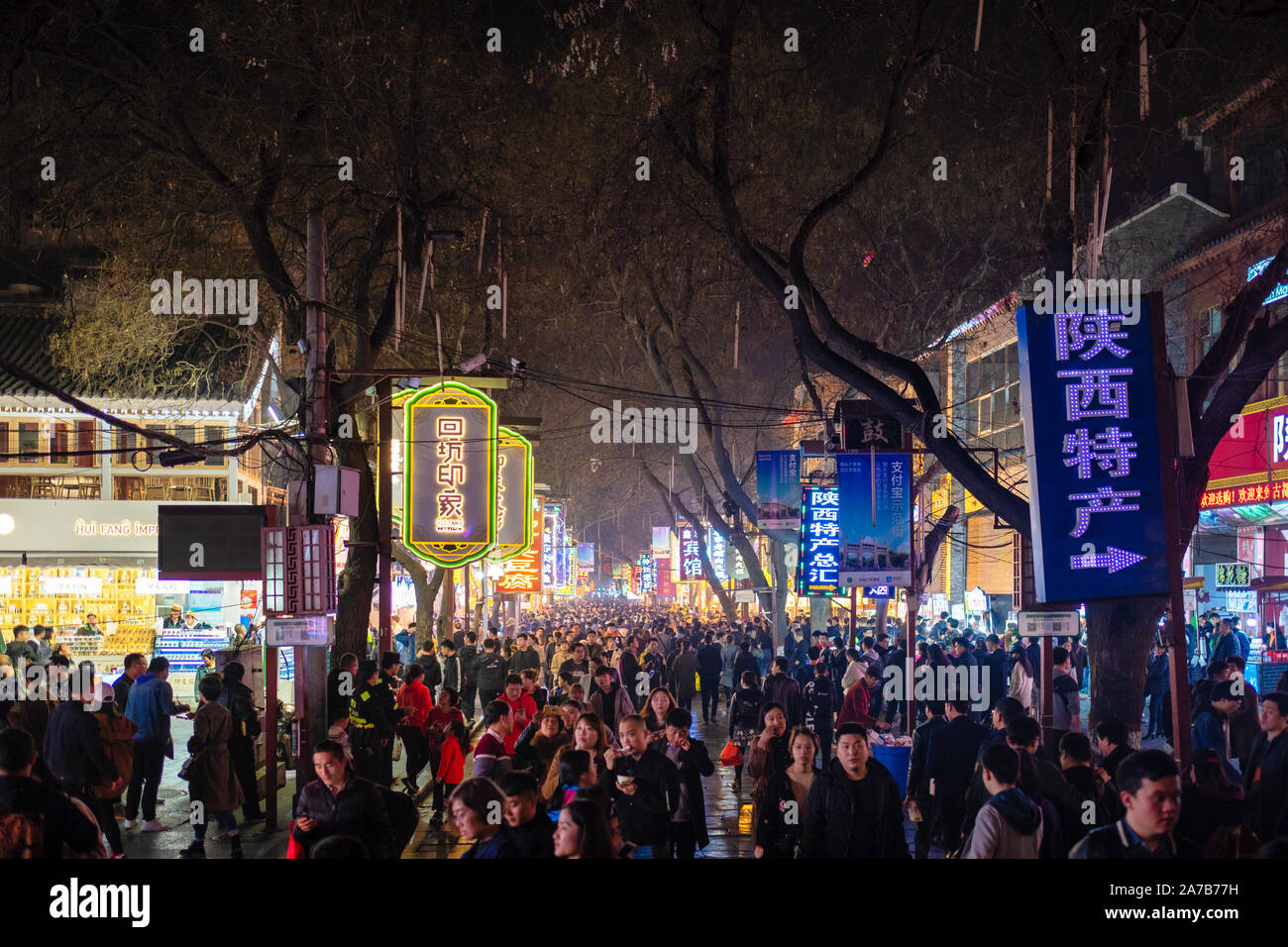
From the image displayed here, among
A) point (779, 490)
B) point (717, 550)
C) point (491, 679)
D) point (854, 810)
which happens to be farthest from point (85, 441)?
point (717, 550)

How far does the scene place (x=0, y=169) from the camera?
1758cm

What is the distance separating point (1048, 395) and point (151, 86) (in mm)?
11902

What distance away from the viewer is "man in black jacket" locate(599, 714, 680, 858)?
29.2 ft

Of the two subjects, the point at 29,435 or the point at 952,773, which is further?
the point at 29,435

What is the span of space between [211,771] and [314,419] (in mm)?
4531

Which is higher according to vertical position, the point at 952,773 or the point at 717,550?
the point at 717,550

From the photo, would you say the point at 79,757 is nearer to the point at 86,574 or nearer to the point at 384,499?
the point at 384,499

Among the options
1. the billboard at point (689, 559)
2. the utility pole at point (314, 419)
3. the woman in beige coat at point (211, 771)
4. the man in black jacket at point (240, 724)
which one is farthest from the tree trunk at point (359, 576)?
the billboard at point (689, 559)

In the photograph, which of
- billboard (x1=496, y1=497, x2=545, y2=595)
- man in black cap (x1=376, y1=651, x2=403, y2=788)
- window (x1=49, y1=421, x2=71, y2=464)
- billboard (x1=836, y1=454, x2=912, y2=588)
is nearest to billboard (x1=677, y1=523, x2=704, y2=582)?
billboard (x1=496, y1=497, x2=545, y2=595)

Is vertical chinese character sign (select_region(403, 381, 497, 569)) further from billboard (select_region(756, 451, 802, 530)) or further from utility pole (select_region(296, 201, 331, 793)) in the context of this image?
billboard (select_region(756, 451, 802, 530))

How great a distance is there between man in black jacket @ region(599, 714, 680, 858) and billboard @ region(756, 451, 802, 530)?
20.0m

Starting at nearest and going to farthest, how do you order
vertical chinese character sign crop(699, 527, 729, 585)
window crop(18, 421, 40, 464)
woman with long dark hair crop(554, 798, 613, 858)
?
woman with long dark hair crop(554, 798, 613, 858) < window crop(18, 421, 40, 464) < vertical chinese character sign crop(699, 527, 729, 585)

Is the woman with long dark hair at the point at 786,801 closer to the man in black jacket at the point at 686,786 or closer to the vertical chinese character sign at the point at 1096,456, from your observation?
the man in black jacket at the point at 686,786

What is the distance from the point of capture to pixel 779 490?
29656 millimetres
